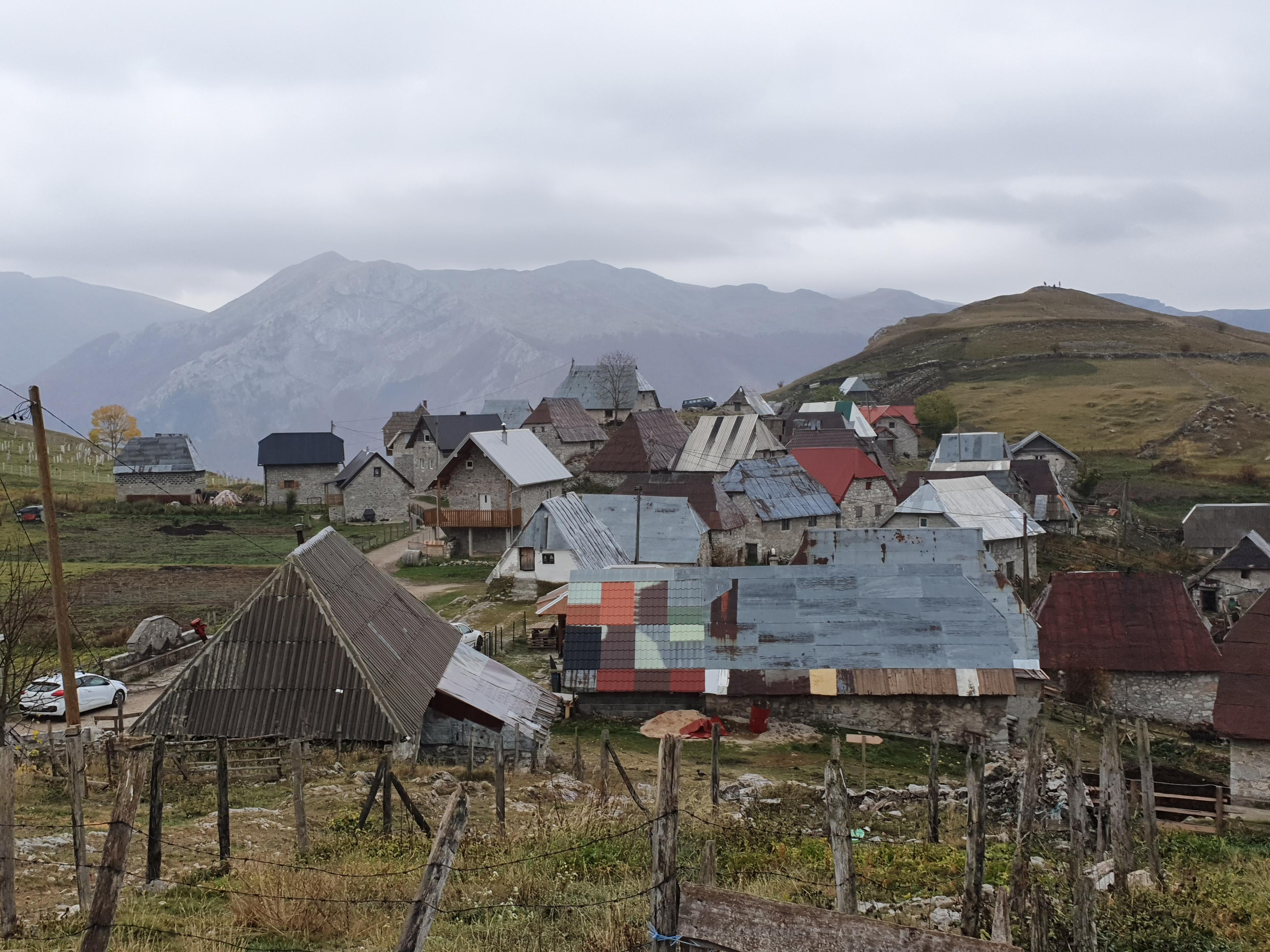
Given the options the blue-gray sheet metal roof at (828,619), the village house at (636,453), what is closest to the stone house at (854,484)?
the village house at (636,453)

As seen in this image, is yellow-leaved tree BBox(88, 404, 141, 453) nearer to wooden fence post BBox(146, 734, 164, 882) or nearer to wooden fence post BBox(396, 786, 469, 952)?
wooden fence post BBox(146, 734, 164, 882)

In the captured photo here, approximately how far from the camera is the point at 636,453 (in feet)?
244

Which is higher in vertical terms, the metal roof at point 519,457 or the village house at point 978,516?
the metal roof at point 519,457

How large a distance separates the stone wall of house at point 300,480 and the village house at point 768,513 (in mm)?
33514

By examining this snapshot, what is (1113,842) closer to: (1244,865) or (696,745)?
(1244,865)

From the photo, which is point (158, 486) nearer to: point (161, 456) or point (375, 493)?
point (161, 456)

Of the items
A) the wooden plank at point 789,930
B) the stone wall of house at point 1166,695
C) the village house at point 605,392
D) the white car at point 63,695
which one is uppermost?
the village house at point 605,392

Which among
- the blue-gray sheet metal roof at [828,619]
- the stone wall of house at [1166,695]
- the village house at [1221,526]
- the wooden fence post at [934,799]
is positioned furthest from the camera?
the village house at [1221,526]

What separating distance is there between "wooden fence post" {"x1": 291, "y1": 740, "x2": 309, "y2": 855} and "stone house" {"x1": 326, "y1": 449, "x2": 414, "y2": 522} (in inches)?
2337

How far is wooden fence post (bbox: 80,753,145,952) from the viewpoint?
7.53m

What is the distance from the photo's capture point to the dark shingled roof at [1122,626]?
3625 centimetres

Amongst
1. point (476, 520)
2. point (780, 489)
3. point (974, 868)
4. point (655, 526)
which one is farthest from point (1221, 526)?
point (974, 868)

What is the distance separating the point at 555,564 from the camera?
45094 mm

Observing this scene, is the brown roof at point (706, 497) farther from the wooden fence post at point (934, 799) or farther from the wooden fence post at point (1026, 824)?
the wooden fence post at point (1026, 824)
